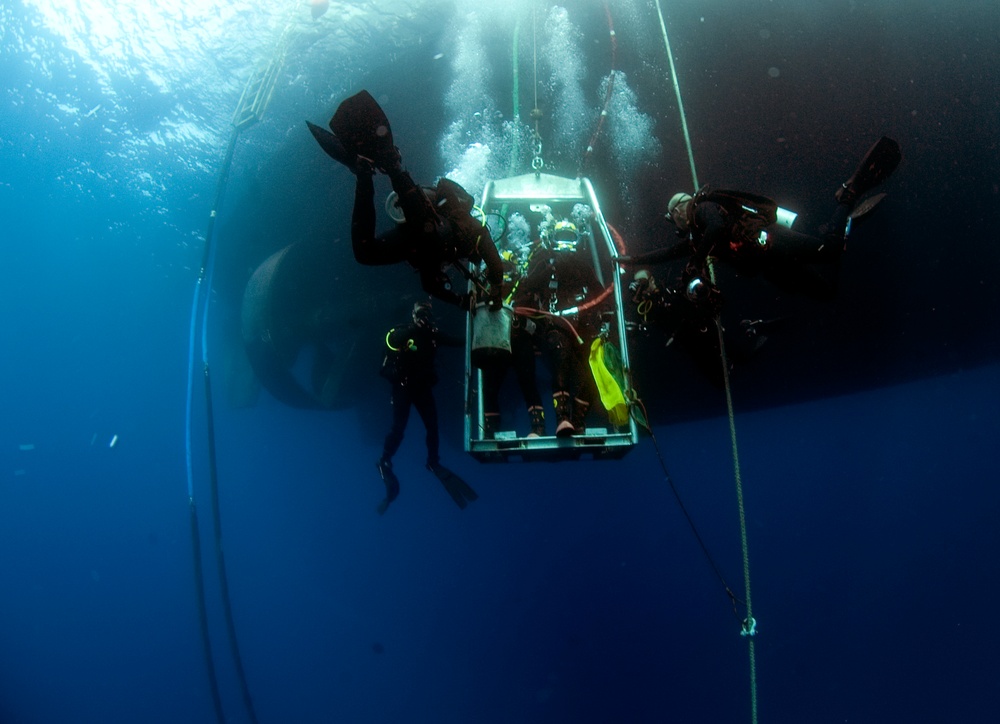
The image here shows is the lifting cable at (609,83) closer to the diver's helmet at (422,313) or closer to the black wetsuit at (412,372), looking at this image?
the diver's helmet at (422,313)

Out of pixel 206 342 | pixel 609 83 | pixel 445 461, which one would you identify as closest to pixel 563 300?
pixel 609 83

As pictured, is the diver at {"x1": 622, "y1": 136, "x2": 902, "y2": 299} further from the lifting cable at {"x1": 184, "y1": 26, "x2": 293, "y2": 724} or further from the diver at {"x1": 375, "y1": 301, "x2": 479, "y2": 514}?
the lifting cable at {"x1": 184, "y1": 26, "x2": 293, "y2": 724}

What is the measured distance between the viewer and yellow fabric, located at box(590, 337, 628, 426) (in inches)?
160

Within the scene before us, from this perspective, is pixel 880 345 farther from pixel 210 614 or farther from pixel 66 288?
pixel 210 614

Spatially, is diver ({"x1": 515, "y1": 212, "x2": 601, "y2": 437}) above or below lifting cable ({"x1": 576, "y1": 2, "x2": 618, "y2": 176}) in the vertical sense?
below

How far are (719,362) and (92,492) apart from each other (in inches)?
2583

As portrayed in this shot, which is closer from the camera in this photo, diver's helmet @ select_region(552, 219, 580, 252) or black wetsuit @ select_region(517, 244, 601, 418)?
black wetsuit @ select_region(517, 244, 601, 418)

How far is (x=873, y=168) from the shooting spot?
381 cm

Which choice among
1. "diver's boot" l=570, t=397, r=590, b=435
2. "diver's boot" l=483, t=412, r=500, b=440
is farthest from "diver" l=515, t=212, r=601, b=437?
"diver's boot" l=483, t=412, r=500, b=440

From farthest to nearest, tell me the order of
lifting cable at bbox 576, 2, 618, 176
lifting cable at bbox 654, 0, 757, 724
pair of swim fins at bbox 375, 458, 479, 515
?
lifting cable at bbox 576, 2, 618, 176 → pair of swim fins at bbox 375, 458, 479, 515 → lifting cable at bbox 654, 0, 757, 724

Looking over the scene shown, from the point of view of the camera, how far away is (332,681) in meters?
20.9

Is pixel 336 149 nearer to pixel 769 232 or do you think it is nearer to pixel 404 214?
pixel 404 214

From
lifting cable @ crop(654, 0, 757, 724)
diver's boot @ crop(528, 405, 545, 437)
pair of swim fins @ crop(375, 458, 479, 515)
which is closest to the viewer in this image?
lifting cable @ crop(654, 0, 757, 724)

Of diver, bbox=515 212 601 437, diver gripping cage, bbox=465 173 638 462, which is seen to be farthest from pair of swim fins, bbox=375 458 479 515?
diver, bbox=515 212 601 437
